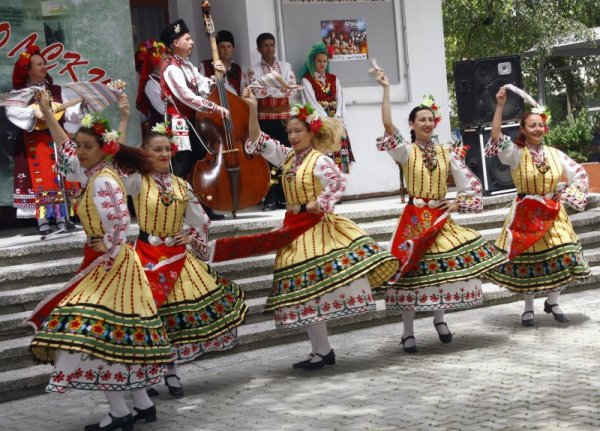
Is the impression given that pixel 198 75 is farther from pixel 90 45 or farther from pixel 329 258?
pixel 329 258

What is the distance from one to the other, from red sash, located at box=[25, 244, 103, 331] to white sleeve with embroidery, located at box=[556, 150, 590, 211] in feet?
12.3

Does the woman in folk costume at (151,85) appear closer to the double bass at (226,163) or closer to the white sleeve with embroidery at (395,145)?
the double bass at (226,163)

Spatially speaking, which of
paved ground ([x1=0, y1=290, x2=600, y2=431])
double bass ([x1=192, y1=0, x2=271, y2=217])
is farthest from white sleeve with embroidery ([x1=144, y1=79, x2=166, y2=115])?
paved ground ([x1=0, y1=290, x2=600, y2=431])

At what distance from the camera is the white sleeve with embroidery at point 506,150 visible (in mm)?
8367

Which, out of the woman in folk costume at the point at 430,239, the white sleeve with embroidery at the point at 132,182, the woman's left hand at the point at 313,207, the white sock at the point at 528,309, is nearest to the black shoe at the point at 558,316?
the white sock at the point at 528,309

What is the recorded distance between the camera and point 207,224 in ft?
23.3

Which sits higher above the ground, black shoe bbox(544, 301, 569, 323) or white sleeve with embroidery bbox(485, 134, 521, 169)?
white sleeve with embroidery bbox(485, 134, 521, 169)

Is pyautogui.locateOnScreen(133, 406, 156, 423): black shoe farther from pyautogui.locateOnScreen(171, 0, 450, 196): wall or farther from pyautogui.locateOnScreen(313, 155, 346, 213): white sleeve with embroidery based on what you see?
pyautogui.locateOnScreen(171, 0, 450, 196): wall

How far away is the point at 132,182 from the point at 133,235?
97.4 inches

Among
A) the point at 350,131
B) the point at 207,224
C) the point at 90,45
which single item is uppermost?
the point at 90,45

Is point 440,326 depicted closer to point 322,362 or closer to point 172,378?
point 322,362

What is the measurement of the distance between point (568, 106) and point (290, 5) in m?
13.9

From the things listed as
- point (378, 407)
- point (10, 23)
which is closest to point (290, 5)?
point (10, 23)

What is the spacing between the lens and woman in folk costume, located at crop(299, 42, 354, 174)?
11438 mm
